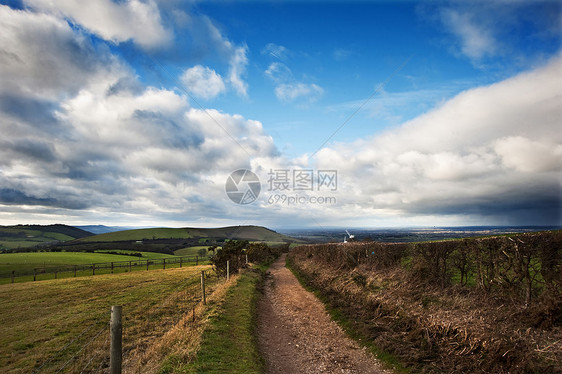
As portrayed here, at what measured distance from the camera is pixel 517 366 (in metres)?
6.11

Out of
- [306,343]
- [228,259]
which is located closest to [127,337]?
[306,343]

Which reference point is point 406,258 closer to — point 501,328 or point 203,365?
point 501,328

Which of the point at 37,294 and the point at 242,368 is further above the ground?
the point at 242,368

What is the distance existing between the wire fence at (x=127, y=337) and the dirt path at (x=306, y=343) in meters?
3.86

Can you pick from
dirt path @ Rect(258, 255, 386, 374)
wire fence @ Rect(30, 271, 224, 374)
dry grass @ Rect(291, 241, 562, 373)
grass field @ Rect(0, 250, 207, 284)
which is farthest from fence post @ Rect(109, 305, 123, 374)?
grass field @ Rect(0, 250, 207, 284)

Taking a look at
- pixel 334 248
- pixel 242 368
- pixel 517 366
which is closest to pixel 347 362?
pixel 242 368

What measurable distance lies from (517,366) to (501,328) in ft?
4.76

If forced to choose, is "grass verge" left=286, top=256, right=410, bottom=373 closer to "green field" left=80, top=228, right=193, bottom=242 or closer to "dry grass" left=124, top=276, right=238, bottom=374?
"dry grass" left=124, top=276, right=238, bottom=374

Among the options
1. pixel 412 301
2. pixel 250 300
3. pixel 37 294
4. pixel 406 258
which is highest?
pixel 406 258

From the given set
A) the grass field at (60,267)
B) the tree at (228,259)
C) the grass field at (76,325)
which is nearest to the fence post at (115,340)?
the grass field at (76,325)

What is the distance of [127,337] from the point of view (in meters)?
12.5

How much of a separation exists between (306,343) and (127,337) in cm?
832

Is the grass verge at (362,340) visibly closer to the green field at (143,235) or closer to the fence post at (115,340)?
the fence post at (115,340)

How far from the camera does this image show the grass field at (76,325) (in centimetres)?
1066
